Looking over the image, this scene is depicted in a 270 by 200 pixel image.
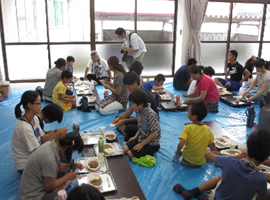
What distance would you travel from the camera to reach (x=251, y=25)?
28.2 feet

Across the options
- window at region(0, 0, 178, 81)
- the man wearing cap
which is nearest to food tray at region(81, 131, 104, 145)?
the man wearing cap

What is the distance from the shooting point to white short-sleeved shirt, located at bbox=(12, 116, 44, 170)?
2689 millimetres

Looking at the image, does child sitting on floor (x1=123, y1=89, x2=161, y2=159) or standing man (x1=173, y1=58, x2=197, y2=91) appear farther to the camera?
standing man (x1=173, y1=58, x2=197, y2=91)

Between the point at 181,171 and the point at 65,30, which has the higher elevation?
the point at 65,30

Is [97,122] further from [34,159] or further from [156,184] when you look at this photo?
[34,159]

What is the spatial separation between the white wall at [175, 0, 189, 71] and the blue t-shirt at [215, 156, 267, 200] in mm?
6154

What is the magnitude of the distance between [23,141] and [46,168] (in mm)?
675

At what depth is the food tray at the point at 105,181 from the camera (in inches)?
97.1

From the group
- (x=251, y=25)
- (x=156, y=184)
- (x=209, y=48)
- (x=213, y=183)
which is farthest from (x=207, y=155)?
(x=251, y=25)

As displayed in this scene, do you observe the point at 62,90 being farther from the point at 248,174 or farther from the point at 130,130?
the point at 248,174

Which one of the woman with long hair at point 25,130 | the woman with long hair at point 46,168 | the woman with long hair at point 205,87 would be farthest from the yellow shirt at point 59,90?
the woman with long hair at point 46,168

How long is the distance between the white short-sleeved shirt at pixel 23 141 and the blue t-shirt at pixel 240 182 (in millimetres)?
1832

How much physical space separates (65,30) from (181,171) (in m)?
5.68

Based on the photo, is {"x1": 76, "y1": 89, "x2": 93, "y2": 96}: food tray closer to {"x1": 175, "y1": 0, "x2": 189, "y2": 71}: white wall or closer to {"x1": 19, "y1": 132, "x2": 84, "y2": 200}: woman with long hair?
{"x1": 175, "y1": 0, "x2": 189, "y2": 71}: white wall
